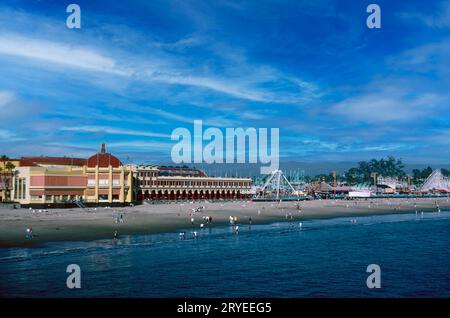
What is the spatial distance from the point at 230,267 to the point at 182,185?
10014 cm

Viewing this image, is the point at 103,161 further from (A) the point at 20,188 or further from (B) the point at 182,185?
(B) the point at 182,185

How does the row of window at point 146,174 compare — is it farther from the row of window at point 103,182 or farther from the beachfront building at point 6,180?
the beachfront building at point 6,180

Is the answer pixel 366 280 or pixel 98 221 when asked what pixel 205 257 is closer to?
pixel 366 280

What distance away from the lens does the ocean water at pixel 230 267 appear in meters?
28.0

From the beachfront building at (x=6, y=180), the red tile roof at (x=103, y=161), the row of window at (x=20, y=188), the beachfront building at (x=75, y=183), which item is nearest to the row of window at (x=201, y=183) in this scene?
the red tile roof at (x=103, y=161)

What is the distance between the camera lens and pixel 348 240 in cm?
5409

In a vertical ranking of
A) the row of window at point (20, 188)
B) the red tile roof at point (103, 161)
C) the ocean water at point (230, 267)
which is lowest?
the ocean water at point (230, 267)

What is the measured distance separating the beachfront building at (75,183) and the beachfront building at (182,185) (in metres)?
11.4

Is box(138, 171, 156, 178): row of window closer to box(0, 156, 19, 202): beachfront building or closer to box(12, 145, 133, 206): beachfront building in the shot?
box(12, 145, 133, 206): beachfront building

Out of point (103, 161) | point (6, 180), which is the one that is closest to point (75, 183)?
point (103, 161)

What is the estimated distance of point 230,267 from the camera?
35.6m

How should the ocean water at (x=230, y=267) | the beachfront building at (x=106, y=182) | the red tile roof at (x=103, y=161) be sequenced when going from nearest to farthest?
1. the ocean water at (x=230, y=267)
2. the beachfront building at (x=106, y=182)
3. the red tile roof at (x=103, y=161)
